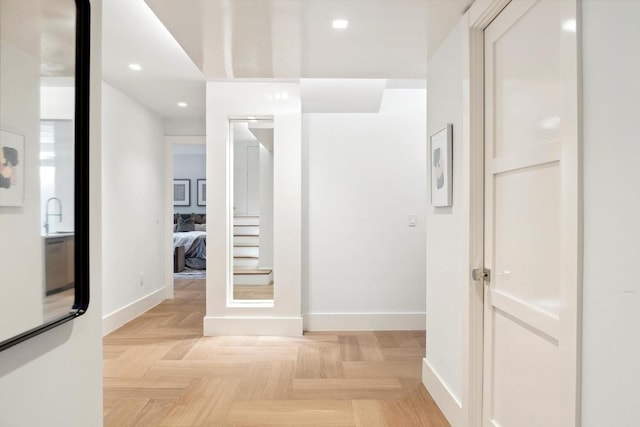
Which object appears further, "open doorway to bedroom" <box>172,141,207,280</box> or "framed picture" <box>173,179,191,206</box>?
"framed picture" <box>173,179,191,206</box>

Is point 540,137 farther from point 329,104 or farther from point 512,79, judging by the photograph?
point 329,104

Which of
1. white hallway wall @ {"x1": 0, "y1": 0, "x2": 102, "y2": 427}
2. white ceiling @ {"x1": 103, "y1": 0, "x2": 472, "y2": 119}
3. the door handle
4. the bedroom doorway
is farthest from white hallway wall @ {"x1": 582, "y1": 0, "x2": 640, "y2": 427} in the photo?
the bedroom doorway

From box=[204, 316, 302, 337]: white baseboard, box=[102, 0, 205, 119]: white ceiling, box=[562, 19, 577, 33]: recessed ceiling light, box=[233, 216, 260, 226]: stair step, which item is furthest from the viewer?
box=[233, 216, 260, 226]: stair step

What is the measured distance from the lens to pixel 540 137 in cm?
146

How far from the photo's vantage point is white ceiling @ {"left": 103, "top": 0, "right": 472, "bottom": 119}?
6.53ft

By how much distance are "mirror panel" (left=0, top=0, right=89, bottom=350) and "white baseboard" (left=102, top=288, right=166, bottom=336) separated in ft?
9.80

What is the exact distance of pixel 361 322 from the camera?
406 cm

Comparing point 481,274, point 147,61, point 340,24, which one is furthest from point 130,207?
point 481,274

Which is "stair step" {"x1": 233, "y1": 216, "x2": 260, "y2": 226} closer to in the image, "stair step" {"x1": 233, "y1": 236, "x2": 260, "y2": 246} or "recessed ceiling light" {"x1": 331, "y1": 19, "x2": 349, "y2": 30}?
"stair step" {"x1": 233, "y1": 236, "x2": 260, "y2": 246}

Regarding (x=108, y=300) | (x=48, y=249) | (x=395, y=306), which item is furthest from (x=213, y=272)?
(x=48, y=249)

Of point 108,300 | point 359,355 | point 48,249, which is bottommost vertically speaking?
point 359,355

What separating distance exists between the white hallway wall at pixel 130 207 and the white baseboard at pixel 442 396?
9.77 ft

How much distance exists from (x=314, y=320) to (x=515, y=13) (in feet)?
10.5

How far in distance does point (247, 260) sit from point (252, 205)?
543 millimetres
